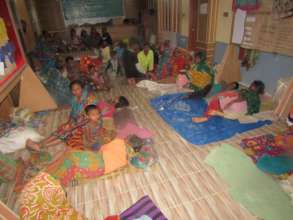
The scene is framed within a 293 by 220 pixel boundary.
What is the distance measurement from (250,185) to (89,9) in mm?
8529

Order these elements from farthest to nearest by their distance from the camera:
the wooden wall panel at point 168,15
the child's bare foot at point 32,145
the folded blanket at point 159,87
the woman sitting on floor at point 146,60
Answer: the wooden wall panel at point 168,15 < the woman sitting on floor at point 146,60 < the folded blanket at point 159,87 < the child's bare foot at point 32,145

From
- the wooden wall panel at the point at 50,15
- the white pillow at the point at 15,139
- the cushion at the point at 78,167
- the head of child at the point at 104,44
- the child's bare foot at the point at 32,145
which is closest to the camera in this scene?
the cushion at the point at 78,167

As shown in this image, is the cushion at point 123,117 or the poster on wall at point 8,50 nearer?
the poster on wall at point 8,50

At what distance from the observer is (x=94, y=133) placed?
226cm

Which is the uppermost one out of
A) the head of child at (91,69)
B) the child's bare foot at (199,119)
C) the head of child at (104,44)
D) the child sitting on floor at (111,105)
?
the head of child at (104,44)

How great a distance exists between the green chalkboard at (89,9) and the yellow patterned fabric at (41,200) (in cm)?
845

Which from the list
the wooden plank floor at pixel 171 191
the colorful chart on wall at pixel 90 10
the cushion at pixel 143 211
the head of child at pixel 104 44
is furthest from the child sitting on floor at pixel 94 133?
the colorful chart on wall at pixel 90 10

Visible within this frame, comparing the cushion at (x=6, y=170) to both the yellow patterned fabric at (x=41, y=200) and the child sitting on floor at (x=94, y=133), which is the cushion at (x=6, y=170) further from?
the yellow patterned fabric at (x=41, y=200)

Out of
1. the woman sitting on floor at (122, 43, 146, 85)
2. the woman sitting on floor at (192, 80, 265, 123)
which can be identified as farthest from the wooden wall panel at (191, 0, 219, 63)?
the woman sitting on floor at (192, 80, 265, 123)

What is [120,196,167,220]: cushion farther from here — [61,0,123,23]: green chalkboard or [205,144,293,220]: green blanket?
[61,0,123,23]: green chalkboard

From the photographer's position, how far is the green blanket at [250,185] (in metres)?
1.65

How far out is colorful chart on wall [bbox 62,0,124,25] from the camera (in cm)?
808

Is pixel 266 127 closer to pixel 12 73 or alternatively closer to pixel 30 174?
pixel 30 174

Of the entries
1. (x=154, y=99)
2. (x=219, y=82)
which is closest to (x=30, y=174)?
(x=154, y=99)
